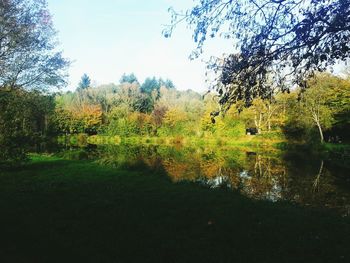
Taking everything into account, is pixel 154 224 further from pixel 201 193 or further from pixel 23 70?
pixel 23 70

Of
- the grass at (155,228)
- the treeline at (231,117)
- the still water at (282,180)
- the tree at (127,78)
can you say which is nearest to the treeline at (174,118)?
the treeline at (231,117)

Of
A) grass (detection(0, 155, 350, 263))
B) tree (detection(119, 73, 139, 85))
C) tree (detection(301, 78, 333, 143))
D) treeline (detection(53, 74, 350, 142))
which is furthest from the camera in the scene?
tree (detection(119, 73, 139, 85))

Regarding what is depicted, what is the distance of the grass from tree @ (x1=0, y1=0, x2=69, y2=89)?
12122 mm

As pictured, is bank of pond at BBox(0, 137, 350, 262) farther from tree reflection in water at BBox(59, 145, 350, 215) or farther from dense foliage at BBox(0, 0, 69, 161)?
dense foliage at BBox(0, 0, 69, 161)

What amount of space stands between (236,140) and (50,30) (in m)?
29.6

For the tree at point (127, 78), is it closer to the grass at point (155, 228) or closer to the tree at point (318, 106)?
the tree at point (318, 106)

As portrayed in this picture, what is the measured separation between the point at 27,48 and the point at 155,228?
18367 mm

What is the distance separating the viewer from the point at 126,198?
30.6 ft

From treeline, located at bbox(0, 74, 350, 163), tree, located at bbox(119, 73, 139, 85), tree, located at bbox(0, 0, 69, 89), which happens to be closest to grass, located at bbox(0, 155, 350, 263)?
treeline, located at bbox(0, 74, 350, 163)

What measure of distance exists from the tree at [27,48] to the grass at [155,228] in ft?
39.8

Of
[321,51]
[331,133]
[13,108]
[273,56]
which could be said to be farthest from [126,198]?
[331,133]

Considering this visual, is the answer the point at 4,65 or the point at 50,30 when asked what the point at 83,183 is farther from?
the point at 50,30

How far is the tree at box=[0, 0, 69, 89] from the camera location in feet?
62.0

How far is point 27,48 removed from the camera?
20750 mm
